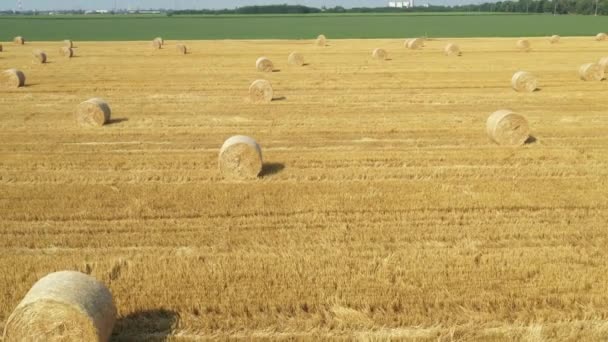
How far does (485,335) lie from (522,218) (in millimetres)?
3963

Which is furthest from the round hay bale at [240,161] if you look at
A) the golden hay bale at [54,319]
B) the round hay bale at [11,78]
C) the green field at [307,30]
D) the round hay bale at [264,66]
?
the green field at [307,30]

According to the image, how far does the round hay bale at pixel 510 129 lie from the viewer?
15.1 metres

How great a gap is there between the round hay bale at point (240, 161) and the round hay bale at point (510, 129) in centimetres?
633

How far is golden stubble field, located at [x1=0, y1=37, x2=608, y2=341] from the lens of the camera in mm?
7289

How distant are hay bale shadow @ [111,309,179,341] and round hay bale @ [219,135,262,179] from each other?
5.53 m

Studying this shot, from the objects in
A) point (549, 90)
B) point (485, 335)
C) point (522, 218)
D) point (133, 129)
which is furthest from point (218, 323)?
point (549, 90)

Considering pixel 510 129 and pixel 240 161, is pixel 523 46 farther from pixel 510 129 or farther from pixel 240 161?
pixel 240 161

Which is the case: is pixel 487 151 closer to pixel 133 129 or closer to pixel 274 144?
pixel 274 144

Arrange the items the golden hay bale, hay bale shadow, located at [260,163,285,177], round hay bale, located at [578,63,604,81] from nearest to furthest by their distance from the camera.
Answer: the golden hay bale → hay bale shadow, located at [260,163,285,177] → round hay bale, located at [578,63,604,81]

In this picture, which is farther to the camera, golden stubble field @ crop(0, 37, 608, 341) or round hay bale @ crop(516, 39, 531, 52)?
round hay bale @ crop(516, 39, 531, 52)

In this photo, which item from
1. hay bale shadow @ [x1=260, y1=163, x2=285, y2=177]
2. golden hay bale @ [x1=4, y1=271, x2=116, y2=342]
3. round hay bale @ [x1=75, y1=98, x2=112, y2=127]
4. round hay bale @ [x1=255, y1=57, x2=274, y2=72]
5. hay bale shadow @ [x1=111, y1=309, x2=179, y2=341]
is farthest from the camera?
round hay bale @ [x1=255, y1=57, x2=274, y2=72]

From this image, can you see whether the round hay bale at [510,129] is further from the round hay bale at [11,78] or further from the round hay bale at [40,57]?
the round hay bale at [40,57]

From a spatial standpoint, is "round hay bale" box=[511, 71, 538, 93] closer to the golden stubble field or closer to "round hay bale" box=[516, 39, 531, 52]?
the golden stubble field

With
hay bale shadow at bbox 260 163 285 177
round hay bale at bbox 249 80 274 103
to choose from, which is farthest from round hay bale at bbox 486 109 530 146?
round hay bale at bbox 249 80 274 103
